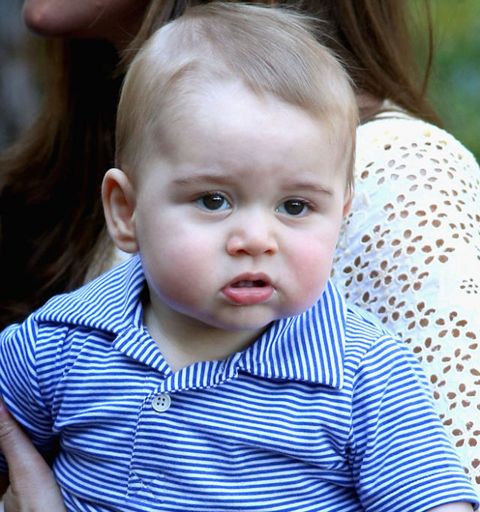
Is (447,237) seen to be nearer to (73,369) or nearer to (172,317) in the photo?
(172,317)

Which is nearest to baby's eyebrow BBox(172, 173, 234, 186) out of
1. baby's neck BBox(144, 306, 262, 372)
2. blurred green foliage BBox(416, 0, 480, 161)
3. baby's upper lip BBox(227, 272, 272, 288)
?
baby's upper lip BBox(227, 272, 272, 288)

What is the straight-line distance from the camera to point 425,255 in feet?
7.51

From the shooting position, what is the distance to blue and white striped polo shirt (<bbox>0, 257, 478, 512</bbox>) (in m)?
1.89

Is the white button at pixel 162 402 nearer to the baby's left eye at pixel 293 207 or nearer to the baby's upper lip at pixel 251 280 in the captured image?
the baby's upper lip at pixel 251 280

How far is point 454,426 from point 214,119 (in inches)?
28.8

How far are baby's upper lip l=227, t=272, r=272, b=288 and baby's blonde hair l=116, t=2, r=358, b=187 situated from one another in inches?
10.0

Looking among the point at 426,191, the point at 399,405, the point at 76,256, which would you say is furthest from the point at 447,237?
the point at 76,256

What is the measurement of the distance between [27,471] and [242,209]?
72 cm

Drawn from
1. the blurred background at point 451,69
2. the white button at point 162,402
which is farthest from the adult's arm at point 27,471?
the blurred background at point 451,69

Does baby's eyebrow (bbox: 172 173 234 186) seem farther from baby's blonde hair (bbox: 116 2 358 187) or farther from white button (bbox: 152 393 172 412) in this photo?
white button (bbox: 152 393 172 412)

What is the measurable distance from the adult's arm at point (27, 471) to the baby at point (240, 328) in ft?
0.39

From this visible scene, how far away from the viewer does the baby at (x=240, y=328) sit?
184 centimetres

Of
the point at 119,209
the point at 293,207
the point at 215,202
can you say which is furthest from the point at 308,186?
the point at 119,209

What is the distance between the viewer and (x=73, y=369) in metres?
2.06
